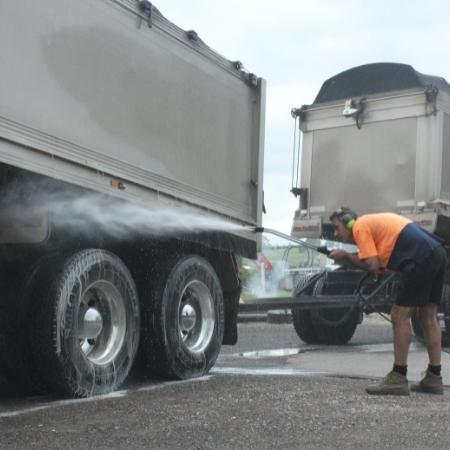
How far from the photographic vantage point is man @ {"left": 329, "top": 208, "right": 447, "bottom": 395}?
21.0ft

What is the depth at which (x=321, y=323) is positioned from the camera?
11609 mm

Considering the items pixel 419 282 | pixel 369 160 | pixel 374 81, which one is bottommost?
pixel 419 282

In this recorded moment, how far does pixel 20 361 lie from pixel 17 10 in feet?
7.56

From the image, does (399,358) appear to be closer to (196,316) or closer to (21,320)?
(196,316)

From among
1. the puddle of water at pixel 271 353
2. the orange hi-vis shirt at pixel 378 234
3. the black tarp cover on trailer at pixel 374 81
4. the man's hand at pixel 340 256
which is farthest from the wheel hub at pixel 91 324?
the black tarp cover on trailer at pixel 374 81

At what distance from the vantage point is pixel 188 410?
5.29m

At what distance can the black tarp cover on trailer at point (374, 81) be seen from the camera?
37.3 feet

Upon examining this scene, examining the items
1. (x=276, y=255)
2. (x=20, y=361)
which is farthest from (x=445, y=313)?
(x=20, y=361)

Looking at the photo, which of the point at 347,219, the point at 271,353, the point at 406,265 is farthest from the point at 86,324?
the point at 271,353

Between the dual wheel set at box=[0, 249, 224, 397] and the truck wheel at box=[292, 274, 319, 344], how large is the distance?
427cm

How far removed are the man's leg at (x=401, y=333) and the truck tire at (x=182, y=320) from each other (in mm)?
1711

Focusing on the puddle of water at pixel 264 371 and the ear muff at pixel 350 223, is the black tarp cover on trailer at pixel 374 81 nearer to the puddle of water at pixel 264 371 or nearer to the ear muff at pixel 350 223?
the puddle of water at pixel 264 371

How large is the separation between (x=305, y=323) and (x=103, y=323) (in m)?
5.82

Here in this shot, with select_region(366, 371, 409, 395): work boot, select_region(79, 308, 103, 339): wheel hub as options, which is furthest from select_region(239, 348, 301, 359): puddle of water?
select_region(79, 308, 103, 339): wheel hub
